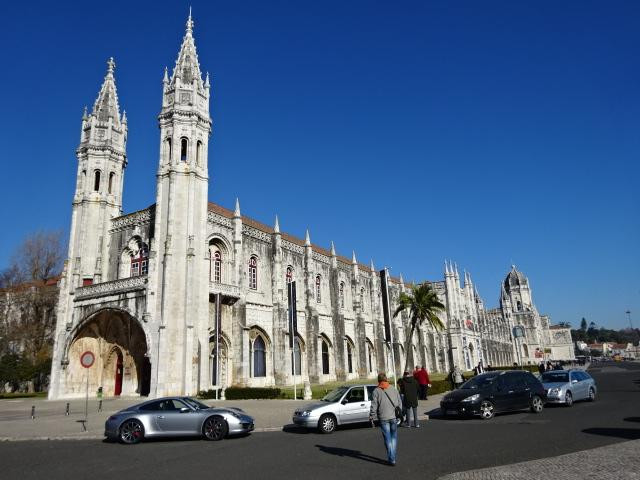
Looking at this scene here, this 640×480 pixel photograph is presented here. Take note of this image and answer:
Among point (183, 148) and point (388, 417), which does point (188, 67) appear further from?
point (388, 417)

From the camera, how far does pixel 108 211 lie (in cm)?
3497

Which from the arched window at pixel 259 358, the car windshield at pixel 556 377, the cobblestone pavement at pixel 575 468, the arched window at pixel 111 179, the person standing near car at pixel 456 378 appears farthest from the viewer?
the arched window at pixel 111 179

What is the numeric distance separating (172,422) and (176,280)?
16639 millimetres

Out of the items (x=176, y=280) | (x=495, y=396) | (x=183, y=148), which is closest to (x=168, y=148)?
(x=183, y=148)

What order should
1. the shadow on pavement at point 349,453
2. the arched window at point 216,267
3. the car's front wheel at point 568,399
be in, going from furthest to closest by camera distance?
the arched window at point 216,267, the car's front wheel at point 568,399, the shadow on pavement at point 349,453

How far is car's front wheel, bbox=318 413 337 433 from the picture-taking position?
14.0m

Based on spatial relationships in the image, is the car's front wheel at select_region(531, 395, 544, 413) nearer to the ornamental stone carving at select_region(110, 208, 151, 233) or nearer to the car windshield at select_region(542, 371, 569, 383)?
the car windshield at select_region(542, 371, 569, 383)

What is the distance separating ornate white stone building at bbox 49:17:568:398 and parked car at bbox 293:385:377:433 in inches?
511

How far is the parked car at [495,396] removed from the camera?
16.0 metres

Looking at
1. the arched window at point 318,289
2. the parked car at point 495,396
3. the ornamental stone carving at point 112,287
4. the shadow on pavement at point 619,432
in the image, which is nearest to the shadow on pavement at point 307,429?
the parked car at point 495,396

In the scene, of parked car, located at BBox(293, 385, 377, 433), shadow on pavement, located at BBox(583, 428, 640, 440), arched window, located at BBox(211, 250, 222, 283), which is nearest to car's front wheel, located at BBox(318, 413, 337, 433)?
parked car, located at BBox(293, 385, 377, 433)

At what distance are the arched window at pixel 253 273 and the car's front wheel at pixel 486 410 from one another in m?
21.7

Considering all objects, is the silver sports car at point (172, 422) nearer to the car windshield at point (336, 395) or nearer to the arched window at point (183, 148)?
the car windshield at point (336, 395)

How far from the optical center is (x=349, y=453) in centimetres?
1052
